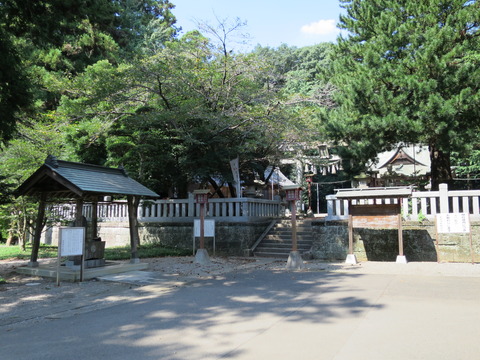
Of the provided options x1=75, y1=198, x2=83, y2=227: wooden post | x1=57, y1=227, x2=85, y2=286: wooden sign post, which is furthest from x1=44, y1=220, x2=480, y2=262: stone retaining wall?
x1=57, y1=227, x2=85, y2=286: wooden sign post

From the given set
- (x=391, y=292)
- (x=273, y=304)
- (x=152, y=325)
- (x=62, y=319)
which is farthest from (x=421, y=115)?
(x=62, y=319)

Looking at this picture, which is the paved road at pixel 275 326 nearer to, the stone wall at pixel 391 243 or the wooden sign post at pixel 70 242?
the wooden sign post at pixel 70 242

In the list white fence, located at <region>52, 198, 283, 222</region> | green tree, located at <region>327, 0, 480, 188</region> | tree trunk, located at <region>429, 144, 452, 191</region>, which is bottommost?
white fence, located at <region>52, 198, 283, 222</region>

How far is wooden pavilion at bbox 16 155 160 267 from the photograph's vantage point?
9.12 m

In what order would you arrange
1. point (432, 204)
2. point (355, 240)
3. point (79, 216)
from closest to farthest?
point (79, 216)
point (432, 204)
point (355, 240)

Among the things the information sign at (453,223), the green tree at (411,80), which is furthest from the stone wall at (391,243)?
the green tree at (411,80)

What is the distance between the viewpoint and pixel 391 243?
478 inches

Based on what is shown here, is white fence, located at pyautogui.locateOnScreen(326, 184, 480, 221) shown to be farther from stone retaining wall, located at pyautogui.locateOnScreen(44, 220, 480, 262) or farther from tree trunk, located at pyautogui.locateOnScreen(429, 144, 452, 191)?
tree trunk, located at pyautogui.locateOnScreen(429, 144, 452, 191)

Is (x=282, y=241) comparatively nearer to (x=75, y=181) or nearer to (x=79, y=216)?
(x=79, y=216)

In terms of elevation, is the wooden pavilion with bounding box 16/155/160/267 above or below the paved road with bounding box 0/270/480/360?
above

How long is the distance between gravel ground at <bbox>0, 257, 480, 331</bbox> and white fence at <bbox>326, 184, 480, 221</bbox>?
1.99 meters

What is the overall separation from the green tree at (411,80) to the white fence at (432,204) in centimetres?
176

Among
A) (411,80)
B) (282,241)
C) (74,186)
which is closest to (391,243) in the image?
(282,241)

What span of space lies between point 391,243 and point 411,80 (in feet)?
18.2
